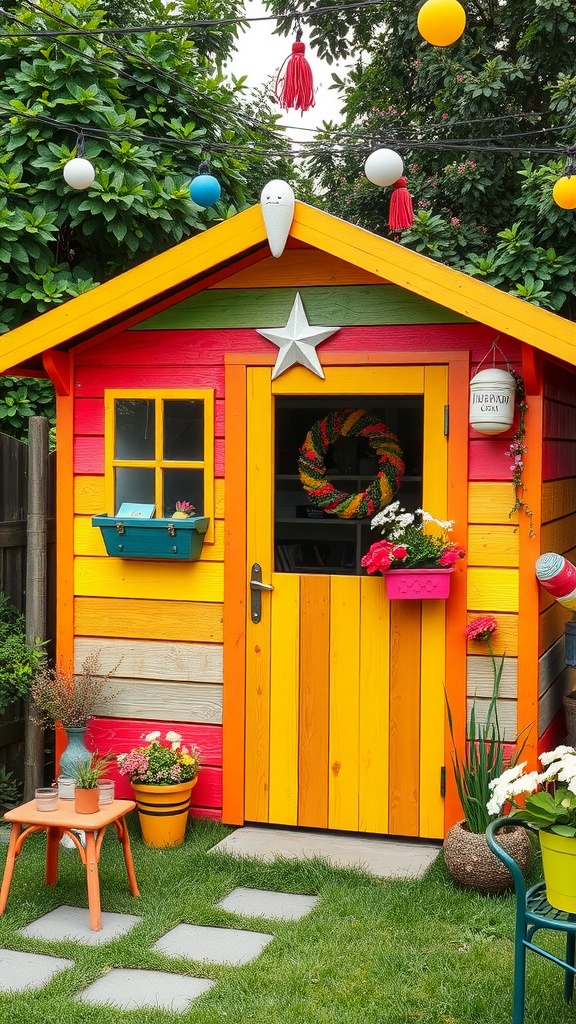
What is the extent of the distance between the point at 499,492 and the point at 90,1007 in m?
2.59

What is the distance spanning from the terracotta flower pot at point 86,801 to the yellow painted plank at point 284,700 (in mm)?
1148

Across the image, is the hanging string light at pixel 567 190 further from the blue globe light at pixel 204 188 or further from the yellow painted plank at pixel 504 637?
the yellow painted plank at pixel 504 637

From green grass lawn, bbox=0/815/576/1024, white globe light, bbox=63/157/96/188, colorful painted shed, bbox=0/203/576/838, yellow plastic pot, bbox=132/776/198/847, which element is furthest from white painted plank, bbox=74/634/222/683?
white globe light, bbox=63/157/96/188

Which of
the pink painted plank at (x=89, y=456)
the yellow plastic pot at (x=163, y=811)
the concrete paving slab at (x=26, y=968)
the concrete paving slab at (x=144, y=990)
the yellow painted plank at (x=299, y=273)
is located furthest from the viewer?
the pink painted plank at (x=89, y=456)

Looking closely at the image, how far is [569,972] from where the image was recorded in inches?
123

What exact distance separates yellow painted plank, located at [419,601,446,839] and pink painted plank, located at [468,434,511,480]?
1.96ft

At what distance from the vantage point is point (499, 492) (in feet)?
14.9

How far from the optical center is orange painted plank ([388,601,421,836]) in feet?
15.2

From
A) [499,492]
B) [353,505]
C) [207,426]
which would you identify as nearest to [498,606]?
[499,492]

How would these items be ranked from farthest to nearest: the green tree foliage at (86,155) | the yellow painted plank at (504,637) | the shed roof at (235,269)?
the green tree foliage at (86,155) → the yellow painted plank at (504,637) → the shed roof at (235,269)

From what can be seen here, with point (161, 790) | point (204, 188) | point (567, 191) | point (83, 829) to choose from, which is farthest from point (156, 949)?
point (567, 191)

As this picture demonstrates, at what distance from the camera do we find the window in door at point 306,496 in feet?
16.0

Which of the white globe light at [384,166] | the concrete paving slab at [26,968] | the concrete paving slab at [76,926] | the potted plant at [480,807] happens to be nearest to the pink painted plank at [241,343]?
the white globe light at [384,166]

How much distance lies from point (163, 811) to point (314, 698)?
84 cm
